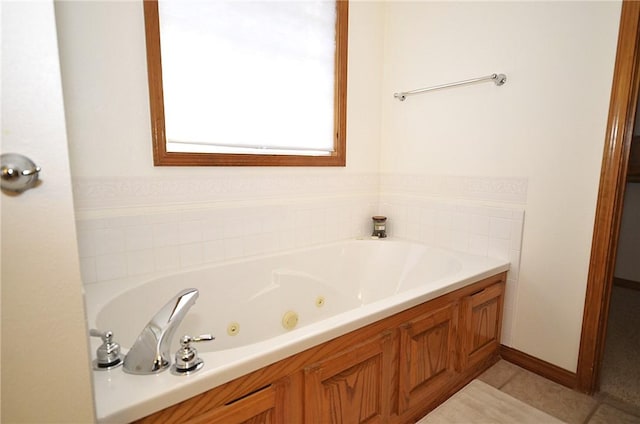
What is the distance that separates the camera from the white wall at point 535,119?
164 centimetres

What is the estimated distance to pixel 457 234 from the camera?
2203 millimetres

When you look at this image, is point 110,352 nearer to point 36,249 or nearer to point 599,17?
point 36,249

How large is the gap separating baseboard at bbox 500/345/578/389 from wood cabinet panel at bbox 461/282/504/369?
0.27ft

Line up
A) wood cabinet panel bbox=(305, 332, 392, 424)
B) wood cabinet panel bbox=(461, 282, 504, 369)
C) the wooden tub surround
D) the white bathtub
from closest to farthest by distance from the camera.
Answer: the white bathtub, the wooden tub surround, wood cabinet panel bbox=(305, 332, 392, 424), wood cabinet panel bbox=(461, 282, 504, 369)

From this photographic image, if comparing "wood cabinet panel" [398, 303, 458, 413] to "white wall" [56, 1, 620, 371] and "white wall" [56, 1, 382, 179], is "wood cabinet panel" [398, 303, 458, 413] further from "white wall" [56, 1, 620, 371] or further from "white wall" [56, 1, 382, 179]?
"white wall" [56, 1, 382, 179]

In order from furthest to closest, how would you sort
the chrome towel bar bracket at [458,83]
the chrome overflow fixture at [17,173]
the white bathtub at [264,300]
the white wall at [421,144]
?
the chrome towel bar bracket at [458,83]
the white wall at [421,144]
the white bathtub at [264,300]
the chrome overflow fixture at [17,173]

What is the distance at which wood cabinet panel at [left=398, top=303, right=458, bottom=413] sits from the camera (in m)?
1.42

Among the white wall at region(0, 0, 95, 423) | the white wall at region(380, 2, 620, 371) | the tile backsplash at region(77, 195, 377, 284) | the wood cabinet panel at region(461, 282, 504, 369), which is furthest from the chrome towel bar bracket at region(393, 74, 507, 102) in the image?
the white wall at region(0, 0, 95, 423)

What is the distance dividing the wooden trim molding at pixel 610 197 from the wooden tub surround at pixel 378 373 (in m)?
0.42

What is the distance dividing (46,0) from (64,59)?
1.17 meters

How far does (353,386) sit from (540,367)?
132cm

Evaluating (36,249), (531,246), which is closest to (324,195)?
(531,246)

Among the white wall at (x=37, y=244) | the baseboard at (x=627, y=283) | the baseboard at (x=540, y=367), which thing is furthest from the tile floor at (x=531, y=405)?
the baseboard at (x=627, y=283)

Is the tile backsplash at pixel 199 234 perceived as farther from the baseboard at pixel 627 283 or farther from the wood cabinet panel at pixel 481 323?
the baseboard at pixel 627 283
